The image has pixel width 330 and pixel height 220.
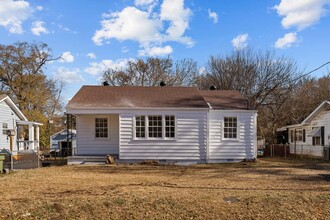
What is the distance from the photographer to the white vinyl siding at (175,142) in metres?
17.8

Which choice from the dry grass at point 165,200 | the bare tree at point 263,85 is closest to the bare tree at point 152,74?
the bare tree at point 263,85

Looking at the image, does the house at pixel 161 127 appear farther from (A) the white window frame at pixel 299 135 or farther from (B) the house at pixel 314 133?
(A) the white window frame at pixel 299 135

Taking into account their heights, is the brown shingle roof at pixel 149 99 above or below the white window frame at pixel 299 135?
above

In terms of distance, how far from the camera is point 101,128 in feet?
63.2

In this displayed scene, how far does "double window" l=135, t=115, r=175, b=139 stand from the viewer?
17953 mm

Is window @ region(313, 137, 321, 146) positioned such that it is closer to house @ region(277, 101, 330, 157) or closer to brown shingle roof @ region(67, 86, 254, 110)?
house @ region(277, 101, 330, 157)

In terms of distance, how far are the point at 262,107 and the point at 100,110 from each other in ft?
68.5

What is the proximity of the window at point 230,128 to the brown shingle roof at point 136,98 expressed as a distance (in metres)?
1.70

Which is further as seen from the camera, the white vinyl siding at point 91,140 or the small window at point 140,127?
the white vinyl siding at point 91,140

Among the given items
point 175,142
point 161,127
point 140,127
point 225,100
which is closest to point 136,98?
point 140,127

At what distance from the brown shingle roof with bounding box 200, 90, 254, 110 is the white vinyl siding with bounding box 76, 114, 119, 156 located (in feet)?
19.2

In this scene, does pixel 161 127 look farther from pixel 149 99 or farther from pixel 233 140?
pixel 233 140

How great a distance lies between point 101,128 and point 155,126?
3.28 meters

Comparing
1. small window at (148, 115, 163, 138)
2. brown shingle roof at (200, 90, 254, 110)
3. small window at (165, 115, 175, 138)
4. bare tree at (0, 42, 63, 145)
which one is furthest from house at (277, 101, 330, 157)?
bare tree at (0, 42, 63, 145)
